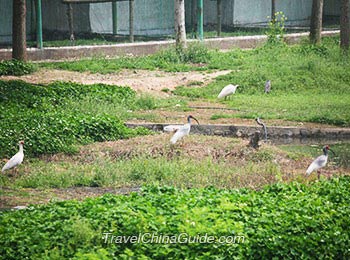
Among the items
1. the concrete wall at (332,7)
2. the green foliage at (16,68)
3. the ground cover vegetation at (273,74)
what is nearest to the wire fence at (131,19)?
the concrete wall at (332,7)

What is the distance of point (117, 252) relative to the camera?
9289 mm

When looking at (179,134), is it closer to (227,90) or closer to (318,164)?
(318,164)

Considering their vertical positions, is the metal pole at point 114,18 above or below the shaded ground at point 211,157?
above

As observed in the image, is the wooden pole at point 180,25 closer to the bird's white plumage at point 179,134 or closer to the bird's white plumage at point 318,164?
the bird's white plumage at point 179,134

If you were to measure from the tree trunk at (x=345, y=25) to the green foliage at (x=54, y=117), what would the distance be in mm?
8090

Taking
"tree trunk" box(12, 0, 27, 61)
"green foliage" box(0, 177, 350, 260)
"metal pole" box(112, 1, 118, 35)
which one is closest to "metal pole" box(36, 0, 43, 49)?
"tree trunk" box(12, 0, 27, 61)

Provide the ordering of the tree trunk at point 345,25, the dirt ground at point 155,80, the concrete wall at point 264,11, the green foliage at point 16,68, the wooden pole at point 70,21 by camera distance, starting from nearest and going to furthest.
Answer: the dirt ground at point 155,80
the green foliage at point 16,68
the tree trunk at point 345,25
the wooden pole at point 70,21
the concrete wall at point 264,11

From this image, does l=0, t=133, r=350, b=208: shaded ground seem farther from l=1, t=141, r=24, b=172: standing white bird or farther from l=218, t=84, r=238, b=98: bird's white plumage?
l=218, t=84, r=238, b=98: bird's white plumage

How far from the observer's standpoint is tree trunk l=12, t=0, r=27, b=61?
23172 mm

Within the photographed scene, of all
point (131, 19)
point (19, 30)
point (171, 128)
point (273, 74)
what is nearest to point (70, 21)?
point (131, 19)

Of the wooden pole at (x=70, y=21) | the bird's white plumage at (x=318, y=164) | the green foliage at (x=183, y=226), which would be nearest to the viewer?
the green foliage at (x=183, y=226)

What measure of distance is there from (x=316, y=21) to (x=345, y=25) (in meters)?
1.22

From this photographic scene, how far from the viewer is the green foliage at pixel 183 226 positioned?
9.26 m

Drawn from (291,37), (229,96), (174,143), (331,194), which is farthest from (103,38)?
(331,194)
